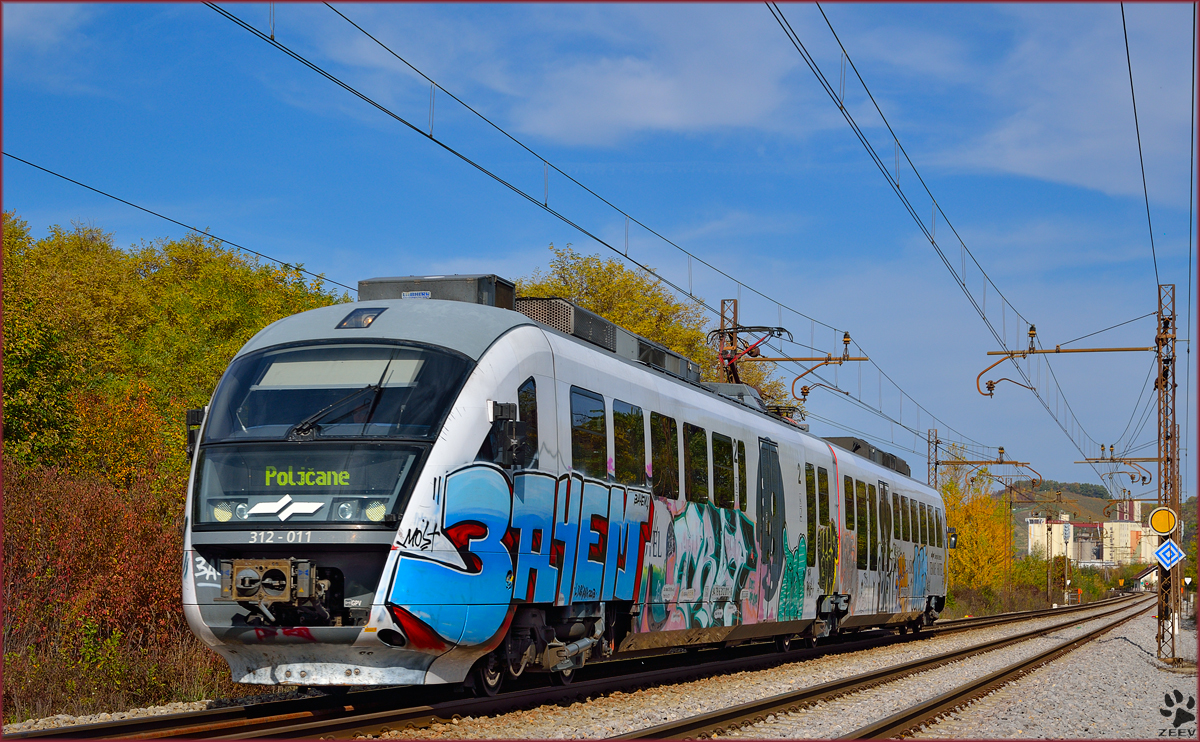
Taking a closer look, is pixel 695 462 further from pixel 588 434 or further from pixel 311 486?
pixel 311 486

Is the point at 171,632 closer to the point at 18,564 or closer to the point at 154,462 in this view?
the point at 18,564

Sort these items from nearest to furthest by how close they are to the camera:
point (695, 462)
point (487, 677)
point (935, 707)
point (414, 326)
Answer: point (414, 326), point (487, 677), point (935, 707), point (695, 462)

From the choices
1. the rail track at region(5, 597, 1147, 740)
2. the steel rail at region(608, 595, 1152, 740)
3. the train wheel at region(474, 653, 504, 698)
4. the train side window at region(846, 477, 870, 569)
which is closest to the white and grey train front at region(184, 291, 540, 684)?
the rail track at region(5, 597, 1147, 740)

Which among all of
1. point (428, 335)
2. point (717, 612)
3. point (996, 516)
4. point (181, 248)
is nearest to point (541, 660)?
point (428, 335)

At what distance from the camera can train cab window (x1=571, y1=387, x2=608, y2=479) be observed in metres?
11.6

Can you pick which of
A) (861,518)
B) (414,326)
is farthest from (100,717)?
(861,518)

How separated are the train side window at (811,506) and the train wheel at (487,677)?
9.02m

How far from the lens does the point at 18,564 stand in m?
14.2

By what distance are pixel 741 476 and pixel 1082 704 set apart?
505 centimetres

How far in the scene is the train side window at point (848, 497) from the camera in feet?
70.4

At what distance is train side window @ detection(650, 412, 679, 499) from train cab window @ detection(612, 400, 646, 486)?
0.90 ft

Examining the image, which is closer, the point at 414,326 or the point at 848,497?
the point at 414,326

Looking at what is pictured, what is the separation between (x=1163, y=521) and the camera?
22.9 m

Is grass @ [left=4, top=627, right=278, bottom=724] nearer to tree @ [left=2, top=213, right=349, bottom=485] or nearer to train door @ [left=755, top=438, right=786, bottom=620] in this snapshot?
tree @ [left=2, top=213, right=349, bottom=485]
